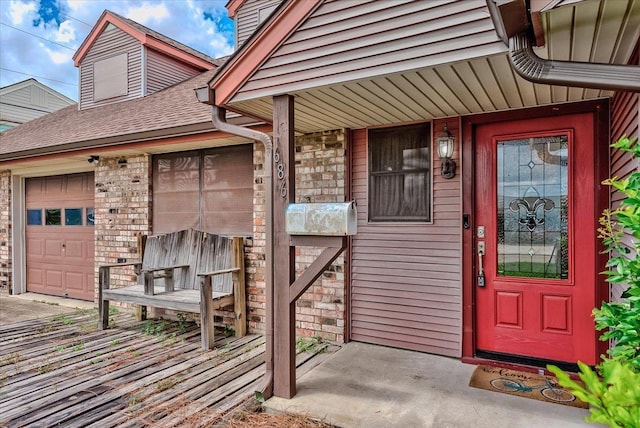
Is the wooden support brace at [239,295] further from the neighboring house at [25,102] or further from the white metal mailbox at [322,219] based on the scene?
the neighboring house at [25,102]

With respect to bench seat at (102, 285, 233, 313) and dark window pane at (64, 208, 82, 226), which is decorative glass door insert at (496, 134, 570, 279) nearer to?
bench seat at (102, 285, 233, 313)

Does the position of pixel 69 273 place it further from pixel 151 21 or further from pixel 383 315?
pixel 151 21

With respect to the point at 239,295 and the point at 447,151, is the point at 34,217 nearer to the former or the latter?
the point at 239,295

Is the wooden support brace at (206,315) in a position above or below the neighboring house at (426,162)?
below

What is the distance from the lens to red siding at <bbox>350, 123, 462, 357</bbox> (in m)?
3.64

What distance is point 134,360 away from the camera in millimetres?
3744

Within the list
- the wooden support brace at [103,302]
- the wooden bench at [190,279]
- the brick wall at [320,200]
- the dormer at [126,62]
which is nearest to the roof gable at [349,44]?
the brick wall at [320,200]

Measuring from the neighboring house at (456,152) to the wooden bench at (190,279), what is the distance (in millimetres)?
845

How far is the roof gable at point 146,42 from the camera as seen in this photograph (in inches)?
278

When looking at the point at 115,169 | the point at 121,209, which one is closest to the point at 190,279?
Result: the point at 121,209

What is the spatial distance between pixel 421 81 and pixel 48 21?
27.7 metres

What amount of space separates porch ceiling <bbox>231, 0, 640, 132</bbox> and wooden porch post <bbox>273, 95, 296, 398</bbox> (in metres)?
0.26

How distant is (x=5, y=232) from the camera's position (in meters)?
7.11

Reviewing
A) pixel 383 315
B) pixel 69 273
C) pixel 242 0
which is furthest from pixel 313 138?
pixel 69 273
